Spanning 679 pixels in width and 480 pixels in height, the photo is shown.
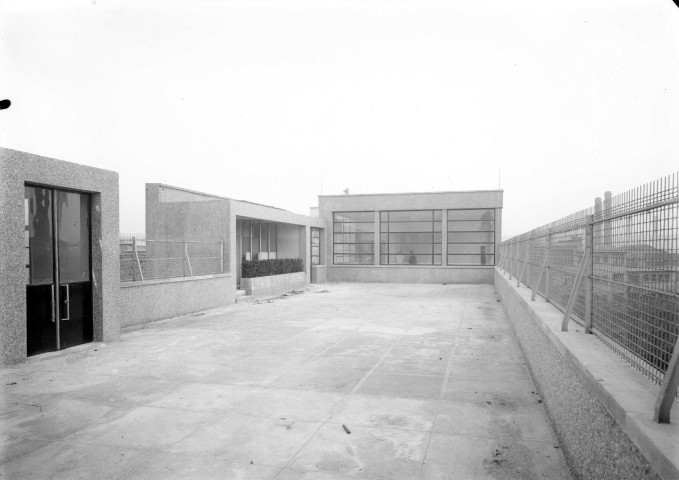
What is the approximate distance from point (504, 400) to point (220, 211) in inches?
508

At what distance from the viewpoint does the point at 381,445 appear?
463cm

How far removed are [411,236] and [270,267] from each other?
11.2 m

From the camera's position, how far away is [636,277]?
3.45m

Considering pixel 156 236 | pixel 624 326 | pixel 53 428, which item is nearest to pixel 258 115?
pixel 156 236

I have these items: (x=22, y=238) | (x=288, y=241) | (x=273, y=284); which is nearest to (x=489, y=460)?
(x=22, y=238)

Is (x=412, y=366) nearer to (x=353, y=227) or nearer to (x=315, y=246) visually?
(x=315, y=246)

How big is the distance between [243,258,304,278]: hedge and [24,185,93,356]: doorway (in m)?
9.32

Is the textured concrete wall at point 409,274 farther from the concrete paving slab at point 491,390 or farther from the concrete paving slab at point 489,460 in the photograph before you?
the concrete paving slab at point 489,460

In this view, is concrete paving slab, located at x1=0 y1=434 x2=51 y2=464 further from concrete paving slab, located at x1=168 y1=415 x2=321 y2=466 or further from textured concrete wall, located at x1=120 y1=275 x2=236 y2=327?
textured concrete wall, located at x1=120 y1=275 x2=236 y2=327

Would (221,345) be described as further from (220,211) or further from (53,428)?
(220,211)

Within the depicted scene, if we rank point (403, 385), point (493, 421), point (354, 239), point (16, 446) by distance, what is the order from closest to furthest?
point (16, 446) < point (493, 421) < point (403, 385) < point (354, 239)

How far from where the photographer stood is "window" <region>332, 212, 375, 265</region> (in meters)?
28.8

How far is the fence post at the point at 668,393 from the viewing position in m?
2.37

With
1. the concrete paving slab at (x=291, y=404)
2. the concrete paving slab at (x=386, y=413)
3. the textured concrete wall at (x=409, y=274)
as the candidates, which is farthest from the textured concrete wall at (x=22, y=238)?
the textured concrete wall at (x=409, y=274)
